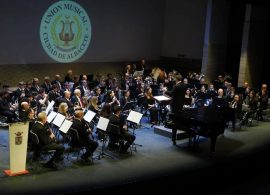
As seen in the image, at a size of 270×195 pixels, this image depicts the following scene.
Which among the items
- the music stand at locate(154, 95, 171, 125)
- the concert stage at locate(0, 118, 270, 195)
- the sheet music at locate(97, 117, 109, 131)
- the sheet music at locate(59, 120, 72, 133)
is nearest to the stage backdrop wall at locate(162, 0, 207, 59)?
the music stand at locate(154, 95, 171, 125)

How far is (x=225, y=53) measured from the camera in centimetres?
2372

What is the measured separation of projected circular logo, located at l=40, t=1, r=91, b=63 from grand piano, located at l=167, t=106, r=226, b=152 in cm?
869

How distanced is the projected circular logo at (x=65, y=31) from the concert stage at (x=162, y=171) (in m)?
7.03

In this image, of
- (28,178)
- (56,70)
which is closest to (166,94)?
(56,70)

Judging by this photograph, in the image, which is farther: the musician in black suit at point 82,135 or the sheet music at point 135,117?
the sheet music at point 135,117

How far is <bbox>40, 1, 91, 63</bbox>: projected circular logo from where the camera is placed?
19.4m

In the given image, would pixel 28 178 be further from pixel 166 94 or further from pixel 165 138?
pixel 166 94

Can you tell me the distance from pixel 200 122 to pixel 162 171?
6.74 ft

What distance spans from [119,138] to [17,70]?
8463 millimetres

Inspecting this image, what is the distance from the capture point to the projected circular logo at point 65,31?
19438 mm

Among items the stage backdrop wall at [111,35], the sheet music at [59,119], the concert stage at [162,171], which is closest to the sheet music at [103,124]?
the concert stage at [162,171]

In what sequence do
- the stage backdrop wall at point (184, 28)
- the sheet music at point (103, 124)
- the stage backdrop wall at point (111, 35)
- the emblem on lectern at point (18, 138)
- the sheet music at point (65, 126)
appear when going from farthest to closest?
the stage backdrop wall at point (184, 28), the stage backdrop wall at point (111, 35), the sheet music at point (103, 124), the sheet music at point (65, 126), the emblem on lectern at point (18, 138)

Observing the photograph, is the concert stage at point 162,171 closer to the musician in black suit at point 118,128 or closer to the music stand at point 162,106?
the musician in black suit at point 118,128

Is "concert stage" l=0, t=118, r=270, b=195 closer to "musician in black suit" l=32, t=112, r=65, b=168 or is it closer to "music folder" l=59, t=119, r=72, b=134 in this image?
"musician in black suit" l=32, t=112, r=65, b=168
